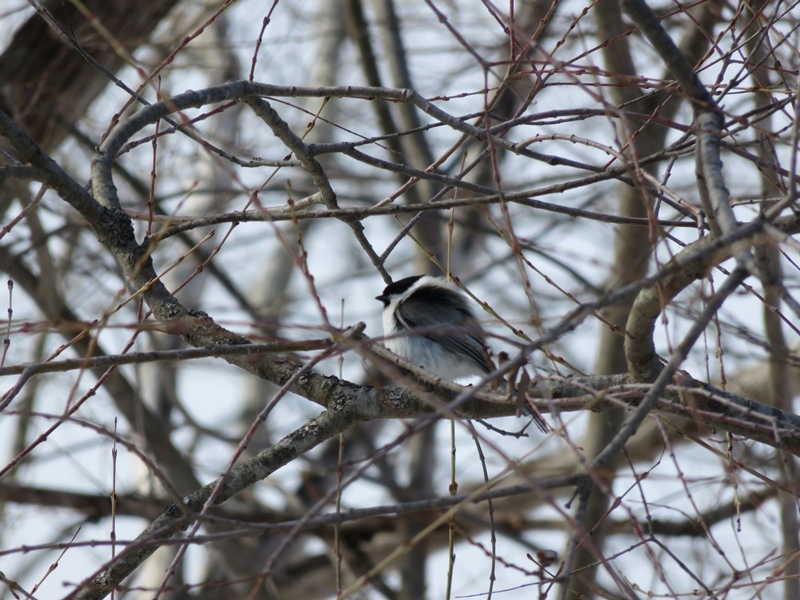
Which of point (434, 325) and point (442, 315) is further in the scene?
point (442, 315)

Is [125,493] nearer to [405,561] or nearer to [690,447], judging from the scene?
[405,561]

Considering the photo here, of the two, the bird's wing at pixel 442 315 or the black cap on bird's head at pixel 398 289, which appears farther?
the black cap on bird's head at pixel 398 289

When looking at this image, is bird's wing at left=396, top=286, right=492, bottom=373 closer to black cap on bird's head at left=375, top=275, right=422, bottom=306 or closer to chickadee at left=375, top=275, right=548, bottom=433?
chickadee at left=375, top=275, right=548, bottom=433

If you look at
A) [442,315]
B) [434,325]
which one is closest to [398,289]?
[442,315]

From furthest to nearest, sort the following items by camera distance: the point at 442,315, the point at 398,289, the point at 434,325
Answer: the point at 398,289, the point at 442,315, the point at 434,325

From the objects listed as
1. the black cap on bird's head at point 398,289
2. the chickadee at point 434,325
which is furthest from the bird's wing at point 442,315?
the black cap on bird's head at point 398,289

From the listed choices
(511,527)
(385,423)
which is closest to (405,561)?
(511,527)

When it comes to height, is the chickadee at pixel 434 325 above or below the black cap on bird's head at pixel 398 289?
below

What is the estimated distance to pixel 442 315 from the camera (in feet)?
18.1

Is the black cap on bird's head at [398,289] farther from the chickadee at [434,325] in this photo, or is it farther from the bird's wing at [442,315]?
the bird's wing at [442,315]

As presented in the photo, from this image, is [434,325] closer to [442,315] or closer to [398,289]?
[442,315]

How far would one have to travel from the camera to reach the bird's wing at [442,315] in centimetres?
518

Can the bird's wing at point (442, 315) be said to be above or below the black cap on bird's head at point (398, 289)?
below

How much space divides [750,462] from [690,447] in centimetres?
354
